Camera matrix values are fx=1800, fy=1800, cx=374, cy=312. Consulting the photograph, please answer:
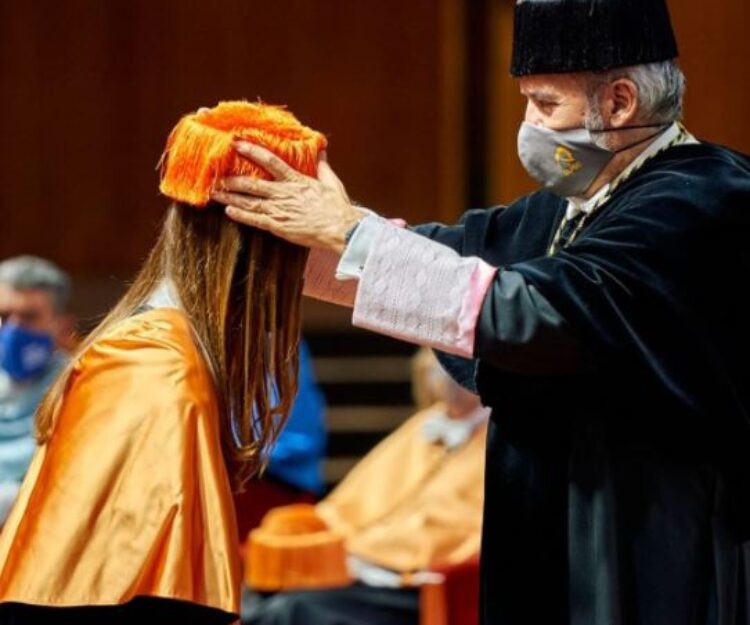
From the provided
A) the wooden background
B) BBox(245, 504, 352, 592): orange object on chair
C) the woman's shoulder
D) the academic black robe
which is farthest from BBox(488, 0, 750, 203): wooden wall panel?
the woman's shoulder

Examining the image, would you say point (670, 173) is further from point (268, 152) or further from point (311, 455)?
point (311, 455)

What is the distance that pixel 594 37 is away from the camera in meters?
2.54

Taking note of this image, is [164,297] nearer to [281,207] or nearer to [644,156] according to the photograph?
[281,207]

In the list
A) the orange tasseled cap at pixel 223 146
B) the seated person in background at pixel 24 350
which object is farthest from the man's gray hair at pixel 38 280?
the orange tasseled cap at pixel 223 146

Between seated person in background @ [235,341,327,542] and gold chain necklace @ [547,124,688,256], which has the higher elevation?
gold chain necklace @ [547,124,688,256]

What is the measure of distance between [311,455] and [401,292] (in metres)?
3.36

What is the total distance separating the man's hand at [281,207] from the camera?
2.43 meters

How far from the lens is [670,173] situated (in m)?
2.52

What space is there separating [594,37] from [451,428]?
10.1 feet

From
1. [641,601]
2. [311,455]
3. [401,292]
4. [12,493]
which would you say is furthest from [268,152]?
[311,455]

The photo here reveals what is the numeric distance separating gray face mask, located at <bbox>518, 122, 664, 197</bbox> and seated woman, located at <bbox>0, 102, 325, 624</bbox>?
1.07 feet

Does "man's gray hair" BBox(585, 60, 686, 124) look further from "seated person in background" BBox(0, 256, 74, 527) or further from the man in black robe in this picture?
"seated person in background" BBox(0, 256, 74, 527)

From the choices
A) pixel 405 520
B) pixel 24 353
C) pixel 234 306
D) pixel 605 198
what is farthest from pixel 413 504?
pixel 234 306

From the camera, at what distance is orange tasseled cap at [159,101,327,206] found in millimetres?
2428
